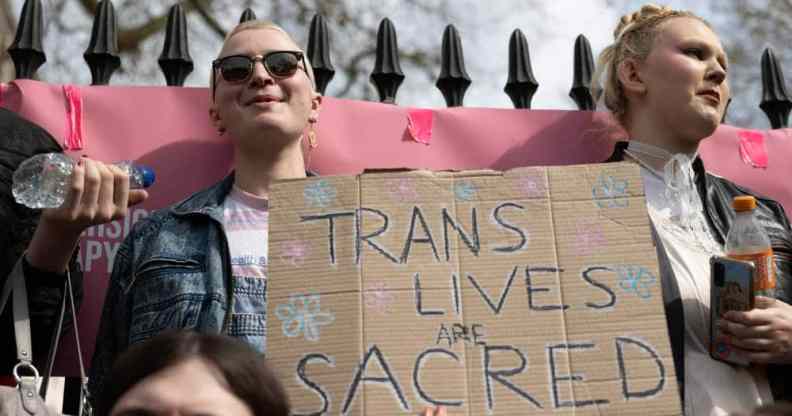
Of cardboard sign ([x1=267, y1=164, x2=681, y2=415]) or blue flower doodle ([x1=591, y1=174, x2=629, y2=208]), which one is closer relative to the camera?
cardboard sign ([x1=267, y1=164, x2=681, y2=415])

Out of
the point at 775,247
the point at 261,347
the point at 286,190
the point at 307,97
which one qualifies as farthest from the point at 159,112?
the point at 775,247

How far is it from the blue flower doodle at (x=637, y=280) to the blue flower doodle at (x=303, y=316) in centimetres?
61

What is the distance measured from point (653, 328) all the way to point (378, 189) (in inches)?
25.6

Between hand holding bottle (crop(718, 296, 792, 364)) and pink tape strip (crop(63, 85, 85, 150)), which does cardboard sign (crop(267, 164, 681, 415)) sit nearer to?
hand holding bottle (crop(718, 296, 792, 364))

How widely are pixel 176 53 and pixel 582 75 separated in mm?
1579

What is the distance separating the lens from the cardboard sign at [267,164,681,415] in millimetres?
2217

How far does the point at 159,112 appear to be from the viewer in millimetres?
3773

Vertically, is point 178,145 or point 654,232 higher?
point 178,145

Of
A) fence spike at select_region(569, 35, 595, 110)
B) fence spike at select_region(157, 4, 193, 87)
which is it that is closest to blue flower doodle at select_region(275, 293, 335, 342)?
fence spike at select_region(157, 4, 193, 87)

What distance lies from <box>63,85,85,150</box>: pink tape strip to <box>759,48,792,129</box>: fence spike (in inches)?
104

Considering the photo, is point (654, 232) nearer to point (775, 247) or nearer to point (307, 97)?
point (775, 247)

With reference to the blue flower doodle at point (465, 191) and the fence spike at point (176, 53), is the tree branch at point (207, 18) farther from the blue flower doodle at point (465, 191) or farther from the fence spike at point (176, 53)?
the blue flower doodle at point (465, 191)

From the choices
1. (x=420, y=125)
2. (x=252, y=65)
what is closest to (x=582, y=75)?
(x=420, y=125)

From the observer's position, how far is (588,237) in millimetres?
2375
